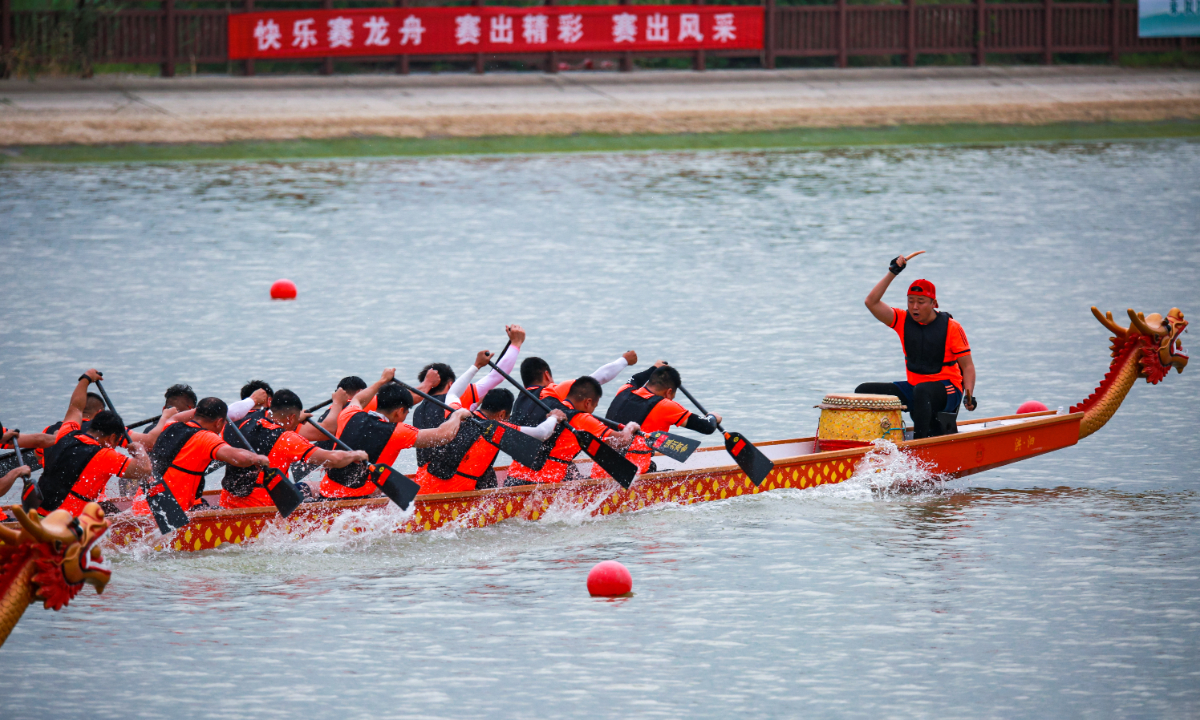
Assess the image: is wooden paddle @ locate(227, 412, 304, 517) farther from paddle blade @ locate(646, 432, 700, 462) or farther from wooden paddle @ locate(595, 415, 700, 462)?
paddle blade @ locate(646, 432, 700, 462)

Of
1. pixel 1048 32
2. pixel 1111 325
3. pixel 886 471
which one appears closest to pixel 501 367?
pixel 886 471

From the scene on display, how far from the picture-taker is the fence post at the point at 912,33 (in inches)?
1371

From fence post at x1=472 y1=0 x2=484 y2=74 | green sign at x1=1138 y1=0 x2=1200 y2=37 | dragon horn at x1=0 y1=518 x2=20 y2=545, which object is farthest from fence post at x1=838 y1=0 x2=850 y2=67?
dragon horn at x1=0 y1=518 x2=20 y2=545

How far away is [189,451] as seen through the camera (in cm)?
923

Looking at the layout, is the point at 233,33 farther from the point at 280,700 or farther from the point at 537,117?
the point at 280,700

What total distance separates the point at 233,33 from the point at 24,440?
22799 mm

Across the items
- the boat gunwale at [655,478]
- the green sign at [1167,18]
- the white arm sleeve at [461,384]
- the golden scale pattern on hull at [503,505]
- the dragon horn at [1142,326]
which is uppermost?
the green sign at [1167,18]

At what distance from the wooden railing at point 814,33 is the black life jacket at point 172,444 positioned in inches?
866

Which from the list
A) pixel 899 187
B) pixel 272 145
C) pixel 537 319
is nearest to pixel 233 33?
pixel 272 145

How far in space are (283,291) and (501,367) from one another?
27.2 ft

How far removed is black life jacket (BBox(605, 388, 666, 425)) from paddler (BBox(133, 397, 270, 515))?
2.56 m

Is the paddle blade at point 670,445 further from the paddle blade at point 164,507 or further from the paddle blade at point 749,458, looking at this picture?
the paddle blade at point 164,507

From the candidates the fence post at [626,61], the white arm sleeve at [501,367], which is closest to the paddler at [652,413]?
the white arm sleeve at [501,367]

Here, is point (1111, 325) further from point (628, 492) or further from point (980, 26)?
point (980, 26)
